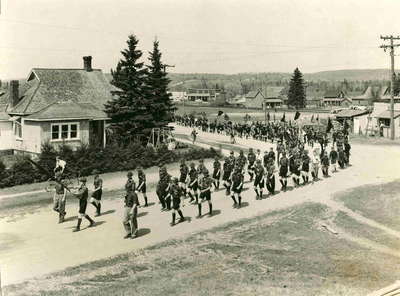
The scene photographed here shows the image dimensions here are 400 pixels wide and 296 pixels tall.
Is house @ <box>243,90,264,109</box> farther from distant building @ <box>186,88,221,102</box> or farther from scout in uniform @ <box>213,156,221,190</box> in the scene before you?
scout in uniform @ <box>213,156,221,190</box>

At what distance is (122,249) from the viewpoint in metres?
14.8

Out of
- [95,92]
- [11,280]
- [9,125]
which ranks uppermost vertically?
[95,92]

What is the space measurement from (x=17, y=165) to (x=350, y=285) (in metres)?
19.9

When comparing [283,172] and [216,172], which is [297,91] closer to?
[283,172]

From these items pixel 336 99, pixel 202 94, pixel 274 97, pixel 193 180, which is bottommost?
pixel 193 180

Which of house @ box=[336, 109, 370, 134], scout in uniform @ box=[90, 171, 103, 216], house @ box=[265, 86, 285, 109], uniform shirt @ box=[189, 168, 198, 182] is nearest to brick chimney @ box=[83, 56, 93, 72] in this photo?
uniform shirt @ box=[189, 168, 198, 182]

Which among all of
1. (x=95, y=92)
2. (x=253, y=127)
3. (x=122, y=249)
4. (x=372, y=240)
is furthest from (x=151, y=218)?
(x=253, y=127)

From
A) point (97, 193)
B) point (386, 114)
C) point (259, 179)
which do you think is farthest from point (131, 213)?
point (386, 114)

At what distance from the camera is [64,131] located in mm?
32750

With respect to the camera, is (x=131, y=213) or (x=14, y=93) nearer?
(x=131, y=213)

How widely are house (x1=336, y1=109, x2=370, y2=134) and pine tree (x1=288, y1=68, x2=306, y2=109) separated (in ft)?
163

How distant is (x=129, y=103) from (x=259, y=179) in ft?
61.6

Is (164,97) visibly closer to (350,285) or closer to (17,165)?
(17,165)

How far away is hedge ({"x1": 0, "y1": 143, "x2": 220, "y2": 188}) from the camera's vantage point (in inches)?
1031
